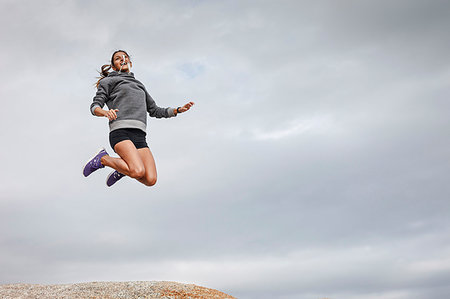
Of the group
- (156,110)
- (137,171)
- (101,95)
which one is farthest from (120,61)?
(137,171)

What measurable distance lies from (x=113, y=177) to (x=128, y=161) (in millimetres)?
818

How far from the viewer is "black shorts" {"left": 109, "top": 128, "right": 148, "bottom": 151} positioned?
7.30 m

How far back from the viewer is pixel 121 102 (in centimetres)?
762

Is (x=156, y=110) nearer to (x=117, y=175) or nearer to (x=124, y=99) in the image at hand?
(x=124, y=99)

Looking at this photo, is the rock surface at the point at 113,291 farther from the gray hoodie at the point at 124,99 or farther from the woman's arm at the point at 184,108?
the gray hoodie at the point at 124,99

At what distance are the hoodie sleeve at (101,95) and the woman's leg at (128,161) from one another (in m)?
0.80

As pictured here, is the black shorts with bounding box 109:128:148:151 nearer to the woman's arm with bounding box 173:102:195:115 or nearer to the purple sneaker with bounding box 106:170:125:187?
the purple sneaker with bounding box 106:170:125:187

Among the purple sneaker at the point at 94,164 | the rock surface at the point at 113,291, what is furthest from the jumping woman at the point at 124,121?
the rock surface at the point at 113,291

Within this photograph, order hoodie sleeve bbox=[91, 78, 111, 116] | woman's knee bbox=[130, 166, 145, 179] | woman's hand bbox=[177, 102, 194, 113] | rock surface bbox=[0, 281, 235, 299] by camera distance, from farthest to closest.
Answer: rock surface bbox=[0, 281, 235, 299], woman's hand bbox=[177, 102, 194, 113], hoodie sleeve bbox=[91, 78, 111, 116], woman's knee bbox=[130, 166, 145, 179]

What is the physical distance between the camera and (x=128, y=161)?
23.4 feet

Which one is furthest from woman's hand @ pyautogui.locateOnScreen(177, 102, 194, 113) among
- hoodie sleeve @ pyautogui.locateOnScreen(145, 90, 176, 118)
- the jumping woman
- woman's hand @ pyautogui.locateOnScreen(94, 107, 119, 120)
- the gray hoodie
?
woman's hand @ pyautogui.locateOnScreen(94, 107, 119, 120)

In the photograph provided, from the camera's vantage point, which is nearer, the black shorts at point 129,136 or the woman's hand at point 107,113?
the woman's hand at point 107,113

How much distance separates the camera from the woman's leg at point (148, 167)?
7273 mm

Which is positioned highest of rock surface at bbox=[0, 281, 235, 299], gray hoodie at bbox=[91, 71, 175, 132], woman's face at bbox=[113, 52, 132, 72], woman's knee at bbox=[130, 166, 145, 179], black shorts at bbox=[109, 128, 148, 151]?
woman's face at bbox=[113, 52, 132, 72]
